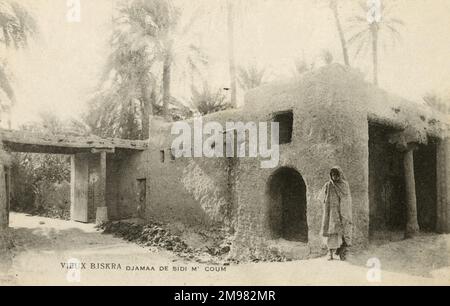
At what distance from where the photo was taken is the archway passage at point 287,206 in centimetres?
958

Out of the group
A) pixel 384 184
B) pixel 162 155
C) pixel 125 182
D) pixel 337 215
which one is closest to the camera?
pixel 337 215

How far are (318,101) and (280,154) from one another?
1451 mm

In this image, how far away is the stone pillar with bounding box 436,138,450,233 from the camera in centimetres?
999

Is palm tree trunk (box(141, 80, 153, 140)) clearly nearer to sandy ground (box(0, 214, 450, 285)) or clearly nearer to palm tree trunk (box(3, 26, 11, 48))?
palm tree trunk (box(3, 26, 11, 48))

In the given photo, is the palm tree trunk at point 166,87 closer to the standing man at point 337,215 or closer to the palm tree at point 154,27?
the palm tree at point 154,27

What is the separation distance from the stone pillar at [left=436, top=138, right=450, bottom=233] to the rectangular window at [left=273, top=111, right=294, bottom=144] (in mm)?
3917

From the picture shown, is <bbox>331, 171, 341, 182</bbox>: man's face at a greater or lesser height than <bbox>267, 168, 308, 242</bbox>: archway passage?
greater

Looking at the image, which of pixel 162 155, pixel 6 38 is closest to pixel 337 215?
pixel 162 155

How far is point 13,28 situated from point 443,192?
1144 centimetres

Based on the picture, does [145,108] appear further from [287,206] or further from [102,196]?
[287,206]

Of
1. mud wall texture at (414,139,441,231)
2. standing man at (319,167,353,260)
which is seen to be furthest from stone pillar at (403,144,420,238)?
standing man at (319,167,353,260)

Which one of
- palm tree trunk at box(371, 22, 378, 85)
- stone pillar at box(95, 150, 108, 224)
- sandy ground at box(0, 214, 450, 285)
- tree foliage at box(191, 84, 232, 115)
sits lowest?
sandy ground at box(0, 214, 450, 285)

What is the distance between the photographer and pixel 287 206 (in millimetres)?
10031

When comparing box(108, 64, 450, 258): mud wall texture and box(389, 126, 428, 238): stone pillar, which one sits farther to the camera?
box(389, 126, 428, 238): stone pillar
